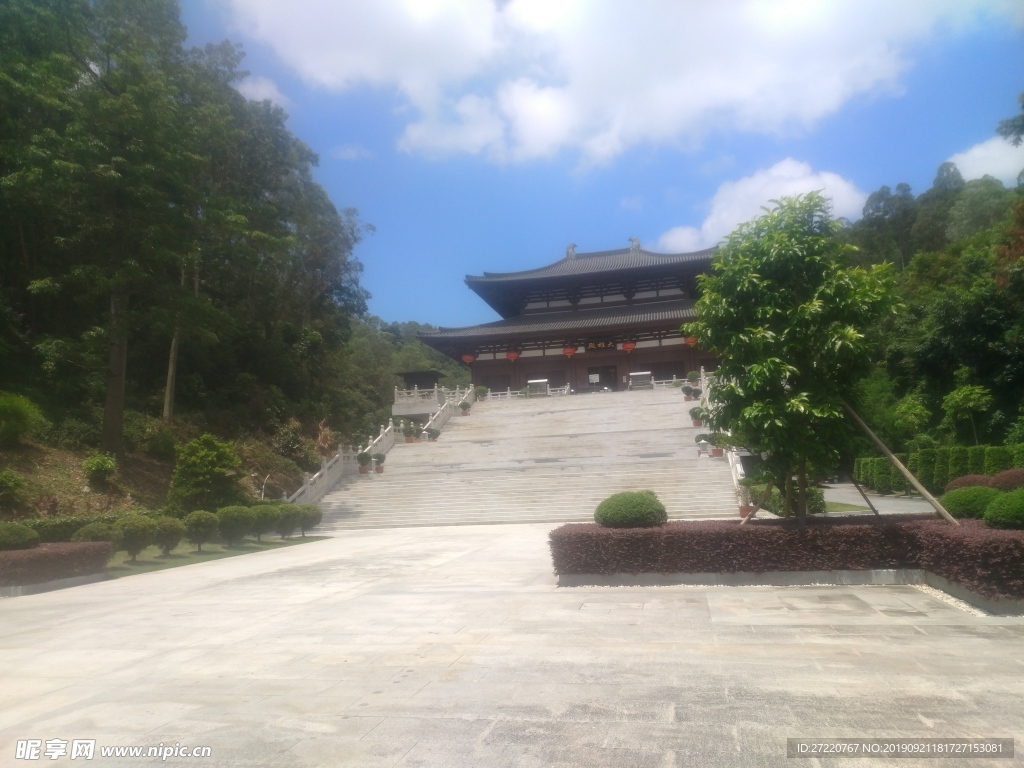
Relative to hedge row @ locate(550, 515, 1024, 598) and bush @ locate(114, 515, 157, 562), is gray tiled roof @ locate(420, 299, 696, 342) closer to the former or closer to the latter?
bush @ locate(114, 515, 157, 562)

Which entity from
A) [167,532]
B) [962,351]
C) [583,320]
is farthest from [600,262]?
[167,532]

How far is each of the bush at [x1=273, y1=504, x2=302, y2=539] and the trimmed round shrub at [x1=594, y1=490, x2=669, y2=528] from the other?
1079 centimetres

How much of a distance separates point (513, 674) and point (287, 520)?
1389cm

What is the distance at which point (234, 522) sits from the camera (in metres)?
16.5

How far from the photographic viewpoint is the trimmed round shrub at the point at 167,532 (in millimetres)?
14453

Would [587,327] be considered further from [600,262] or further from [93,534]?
[93,534]

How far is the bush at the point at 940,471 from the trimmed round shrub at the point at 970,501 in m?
16.4

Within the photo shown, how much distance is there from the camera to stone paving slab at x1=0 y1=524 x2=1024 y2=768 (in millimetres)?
4141

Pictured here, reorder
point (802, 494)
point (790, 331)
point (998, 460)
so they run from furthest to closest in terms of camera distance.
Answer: point (998, 460), point (802, 494), point (790, 331)

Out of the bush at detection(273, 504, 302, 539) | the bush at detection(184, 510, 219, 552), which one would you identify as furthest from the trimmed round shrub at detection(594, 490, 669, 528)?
the bush at detection(273, 504, 302, 539)

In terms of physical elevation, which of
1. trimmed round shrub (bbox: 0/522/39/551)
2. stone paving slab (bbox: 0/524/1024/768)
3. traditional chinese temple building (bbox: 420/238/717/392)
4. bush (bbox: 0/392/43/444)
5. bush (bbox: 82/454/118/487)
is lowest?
stone paving slab (bbox: 0/524/1024/768)

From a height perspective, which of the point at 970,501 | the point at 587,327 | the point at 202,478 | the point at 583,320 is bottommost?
the point at 970,501

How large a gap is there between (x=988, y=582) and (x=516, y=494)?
1555 cm

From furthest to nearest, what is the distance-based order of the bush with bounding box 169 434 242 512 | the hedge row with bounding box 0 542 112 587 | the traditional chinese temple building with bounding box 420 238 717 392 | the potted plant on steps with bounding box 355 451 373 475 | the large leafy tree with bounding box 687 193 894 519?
the traditional chinese temple building with bounding box 420 238 717 392 < the potted plant on steps with bounding box 355 451 373 475 < the bush with bounding box 169 434 242 512 < the hedge row with bounding box 0 542 112 587 < the large leafy tree with bounding box 687 193 894 519
